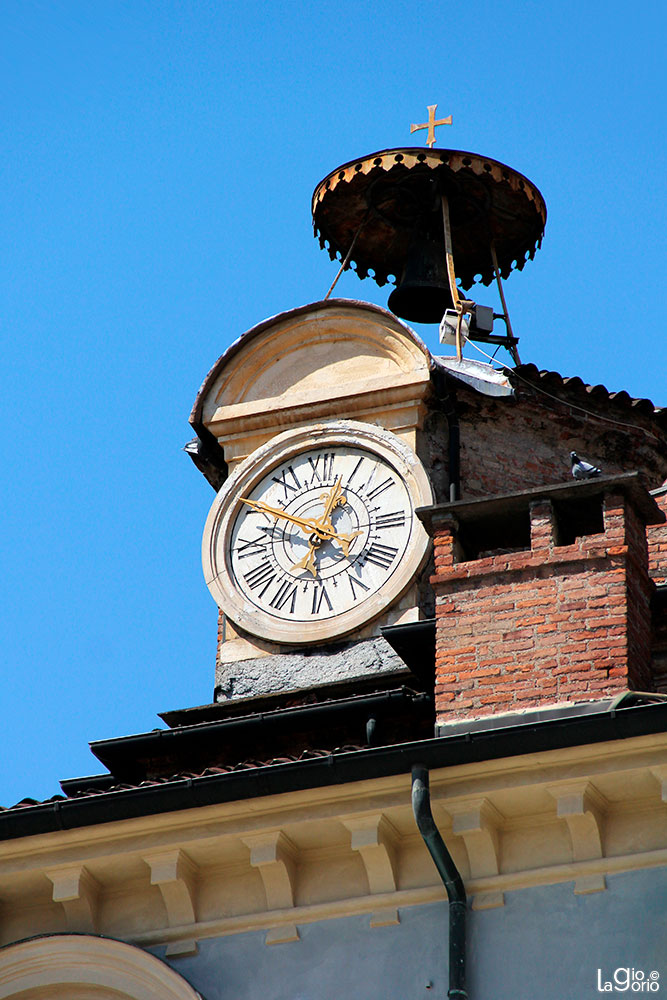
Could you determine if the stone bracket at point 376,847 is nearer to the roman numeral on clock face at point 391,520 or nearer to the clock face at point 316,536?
the clock face at point 316,536

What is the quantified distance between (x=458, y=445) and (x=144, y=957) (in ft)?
19.8

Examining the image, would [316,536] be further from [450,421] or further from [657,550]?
[657,550]

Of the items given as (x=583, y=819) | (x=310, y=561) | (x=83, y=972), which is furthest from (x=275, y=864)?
(x=310, y=561)

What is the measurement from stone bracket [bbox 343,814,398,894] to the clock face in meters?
4.35

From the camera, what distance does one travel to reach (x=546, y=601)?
1170 centimetres

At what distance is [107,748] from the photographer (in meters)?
13.7

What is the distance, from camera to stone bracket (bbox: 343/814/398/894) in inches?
404

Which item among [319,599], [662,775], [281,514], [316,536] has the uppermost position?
[281,514]

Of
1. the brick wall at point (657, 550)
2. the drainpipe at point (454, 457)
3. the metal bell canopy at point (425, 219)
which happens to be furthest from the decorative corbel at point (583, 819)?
the metal bell canopy at point (425, 219)

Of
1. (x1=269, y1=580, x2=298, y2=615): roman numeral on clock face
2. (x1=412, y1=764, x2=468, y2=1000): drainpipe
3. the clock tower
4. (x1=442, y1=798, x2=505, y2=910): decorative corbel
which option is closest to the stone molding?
(x1=442, y1=798, x2=505, y2=910): decorative corbel

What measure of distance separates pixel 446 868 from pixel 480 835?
256mm

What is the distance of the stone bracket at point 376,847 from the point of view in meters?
10.3

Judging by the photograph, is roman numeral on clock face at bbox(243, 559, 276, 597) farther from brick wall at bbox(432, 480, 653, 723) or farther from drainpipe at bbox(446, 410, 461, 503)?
brick wall at bbox(432, 480, 653, 723)

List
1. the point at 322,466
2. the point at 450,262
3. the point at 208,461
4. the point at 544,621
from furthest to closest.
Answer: the point at 450,262 → the point at 208,461 → the point at 322,466 → the point at 544,621
